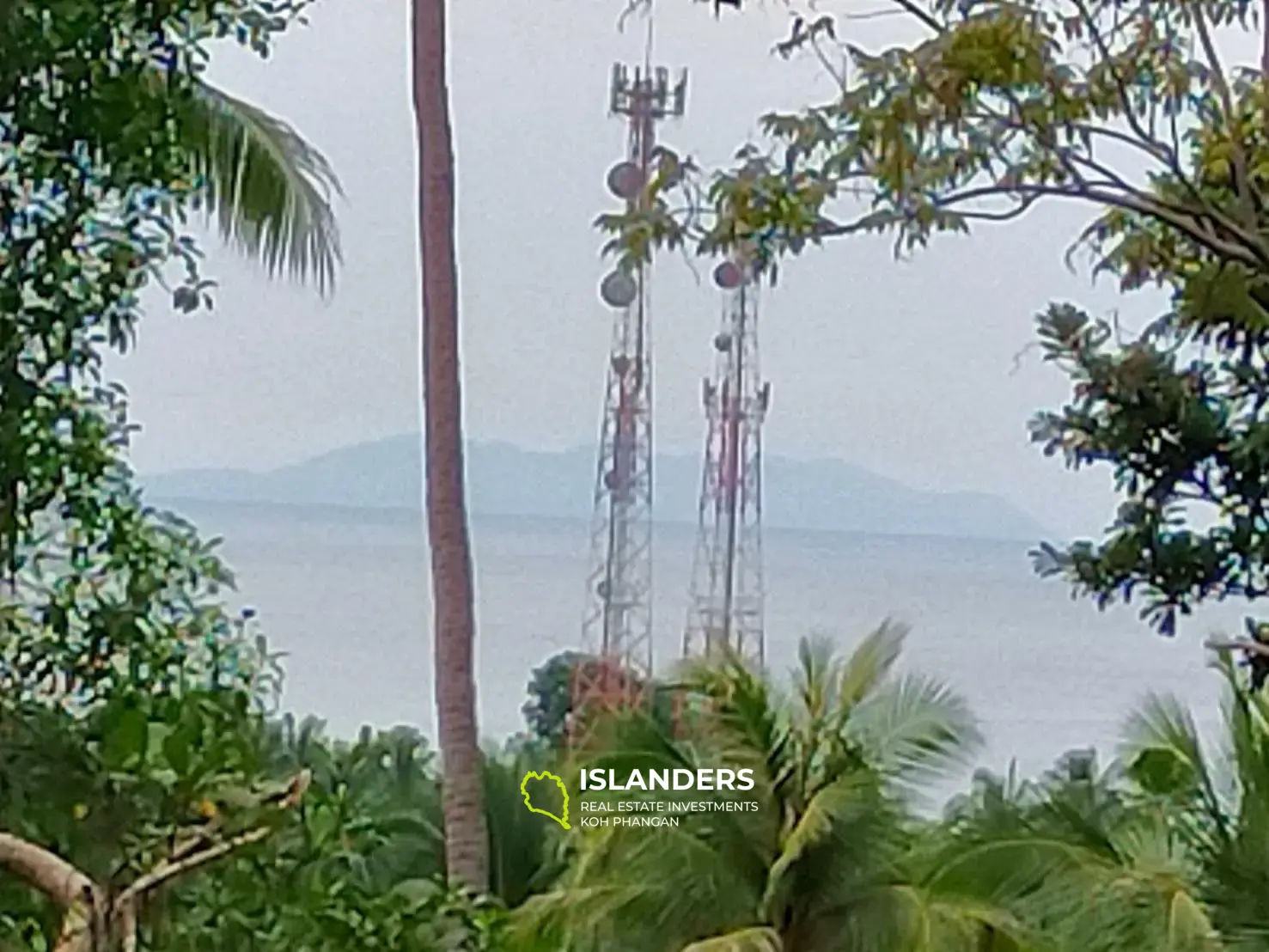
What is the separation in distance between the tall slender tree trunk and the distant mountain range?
0.06m

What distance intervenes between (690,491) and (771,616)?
28 centimetres

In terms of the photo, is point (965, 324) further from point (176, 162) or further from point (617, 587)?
point (176, 162)

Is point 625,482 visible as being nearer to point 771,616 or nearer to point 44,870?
point 771,616

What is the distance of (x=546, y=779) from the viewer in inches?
111

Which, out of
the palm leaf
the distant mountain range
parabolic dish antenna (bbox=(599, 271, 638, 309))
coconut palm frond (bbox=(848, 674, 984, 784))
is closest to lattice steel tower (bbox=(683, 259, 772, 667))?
the distant mountain range

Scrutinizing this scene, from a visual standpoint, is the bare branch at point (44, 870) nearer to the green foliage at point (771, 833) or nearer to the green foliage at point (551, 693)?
the green foliage at point (771, 833)

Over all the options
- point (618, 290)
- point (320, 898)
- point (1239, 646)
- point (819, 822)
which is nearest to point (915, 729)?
point (819, 822)

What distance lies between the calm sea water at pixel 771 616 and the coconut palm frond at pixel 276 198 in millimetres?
430

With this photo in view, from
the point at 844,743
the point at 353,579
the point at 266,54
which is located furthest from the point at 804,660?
the point at 266,54

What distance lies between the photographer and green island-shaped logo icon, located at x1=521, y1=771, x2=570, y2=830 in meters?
2.55

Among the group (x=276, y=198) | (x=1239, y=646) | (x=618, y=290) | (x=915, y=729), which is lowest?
(x=915, y=729)

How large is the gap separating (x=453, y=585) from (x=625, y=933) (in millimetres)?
756

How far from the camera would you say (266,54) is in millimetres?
1992

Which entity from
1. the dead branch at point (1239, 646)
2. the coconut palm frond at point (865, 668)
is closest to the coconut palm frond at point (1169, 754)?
the dead branch at point (1239, 646)
